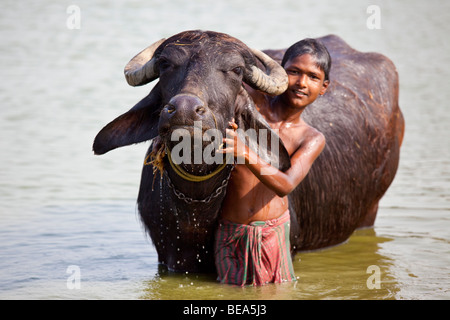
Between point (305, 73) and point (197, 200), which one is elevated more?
point (305, 73)

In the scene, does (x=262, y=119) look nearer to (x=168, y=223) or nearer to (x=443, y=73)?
(x=168, y=223)

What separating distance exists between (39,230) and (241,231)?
2373 millimetres

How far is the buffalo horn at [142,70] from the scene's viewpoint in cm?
491

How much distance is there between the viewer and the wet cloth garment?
16.4 feet

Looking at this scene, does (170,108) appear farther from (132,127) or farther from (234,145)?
(132,127)

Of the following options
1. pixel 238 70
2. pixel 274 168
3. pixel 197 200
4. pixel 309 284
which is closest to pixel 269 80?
pixel 238 70

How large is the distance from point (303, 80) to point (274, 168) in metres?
0.73

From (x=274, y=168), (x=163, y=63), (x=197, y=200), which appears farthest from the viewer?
(x=197, y=200)

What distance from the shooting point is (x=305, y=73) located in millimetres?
5074

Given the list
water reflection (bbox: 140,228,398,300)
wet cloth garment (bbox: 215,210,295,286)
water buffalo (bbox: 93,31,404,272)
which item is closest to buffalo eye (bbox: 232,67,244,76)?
water buffalo (bbox: 93,31,404,272)

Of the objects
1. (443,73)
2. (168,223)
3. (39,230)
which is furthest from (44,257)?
(443,73)

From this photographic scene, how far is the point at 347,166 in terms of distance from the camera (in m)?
6.52

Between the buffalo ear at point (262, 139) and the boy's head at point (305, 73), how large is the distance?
0.32 meters

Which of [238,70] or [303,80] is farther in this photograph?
[303,80]
